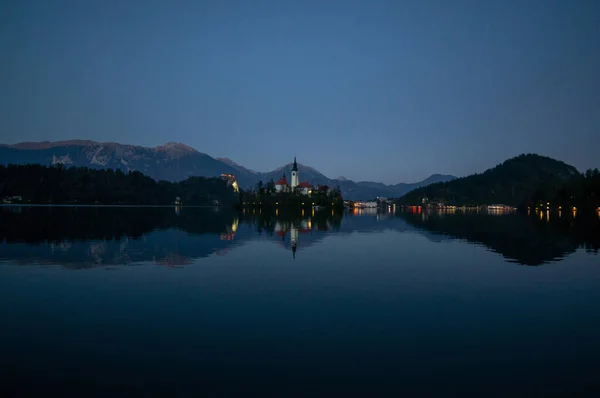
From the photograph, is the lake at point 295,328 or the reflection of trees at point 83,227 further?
the reflection of trees at point 83,227

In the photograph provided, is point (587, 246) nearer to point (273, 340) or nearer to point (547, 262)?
point (547, 262)

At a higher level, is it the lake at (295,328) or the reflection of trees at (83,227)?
the reflection of trees at (83,227)

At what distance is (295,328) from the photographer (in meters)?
15.2

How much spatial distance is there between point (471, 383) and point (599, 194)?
18050cm

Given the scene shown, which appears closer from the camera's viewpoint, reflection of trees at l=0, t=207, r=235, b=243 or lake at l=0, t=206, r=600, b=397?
lake at l=0, t=206, r=600, b=397

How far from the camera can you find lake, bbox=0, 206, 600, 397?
1074 centimetres

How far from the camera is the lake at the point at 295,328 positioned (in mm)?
10742

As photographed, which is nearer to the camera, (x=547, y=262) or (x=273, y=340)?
(x=273, y=340)

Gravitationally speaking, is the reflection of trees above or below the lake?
above

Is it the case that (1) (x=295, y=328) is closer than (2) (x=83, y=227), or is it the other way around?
(1) (x=295, y=328)

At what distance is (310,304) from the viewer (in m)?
18.9

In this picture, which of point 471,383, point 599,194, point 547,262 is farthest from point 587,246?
point 599,194

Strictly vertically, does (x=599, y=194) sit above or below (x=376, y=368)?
above

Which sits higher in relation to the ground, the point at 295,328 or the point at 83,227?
the point at 83,227
